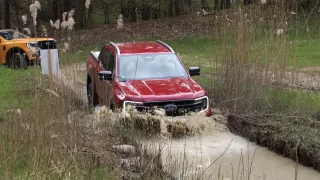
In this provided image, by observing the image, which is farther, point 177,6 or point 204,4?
point 204,4

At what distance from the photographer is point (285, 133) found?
840 centimetres

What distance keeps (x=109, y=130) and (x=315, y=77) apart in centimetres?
804

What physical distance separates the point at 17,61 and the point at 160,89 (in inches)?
413

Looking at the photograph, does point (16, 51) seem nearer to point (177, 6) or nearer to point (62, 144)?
point (62, 144)

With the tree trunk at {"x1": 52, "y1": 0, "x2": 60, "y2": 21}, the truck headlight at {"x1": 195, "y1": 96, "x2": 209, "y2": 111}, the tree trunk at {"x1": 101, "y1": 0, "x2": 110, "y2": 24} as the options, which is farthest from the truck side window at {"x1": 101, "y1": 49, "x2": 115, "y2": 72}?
the tree trunk at {"x1": 52, "y1": 0, "x2": 60, "y2": 21}

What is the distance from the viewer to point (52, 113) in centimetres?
623

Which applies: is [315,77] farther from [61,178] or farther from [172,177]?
[61,178]

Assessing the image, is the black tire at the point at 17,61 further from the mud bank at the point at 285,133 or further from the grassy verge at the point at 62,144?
the grassy verge at the point at 62,144

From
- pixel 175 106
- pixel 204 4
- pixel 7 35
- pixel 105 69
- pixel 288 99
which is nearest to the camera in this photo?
pixel 175 106

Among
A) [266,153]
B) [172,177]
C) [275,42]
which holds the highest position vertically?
[275,42]

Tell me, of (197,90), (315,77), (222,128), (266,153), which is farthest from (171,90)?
(315,77)

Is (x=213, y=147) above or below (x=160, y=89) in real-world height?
below

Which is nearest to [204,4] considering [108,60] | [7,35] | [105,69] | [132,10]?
[132,10]

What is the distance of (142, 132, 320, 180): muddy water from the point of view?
7.16 m
